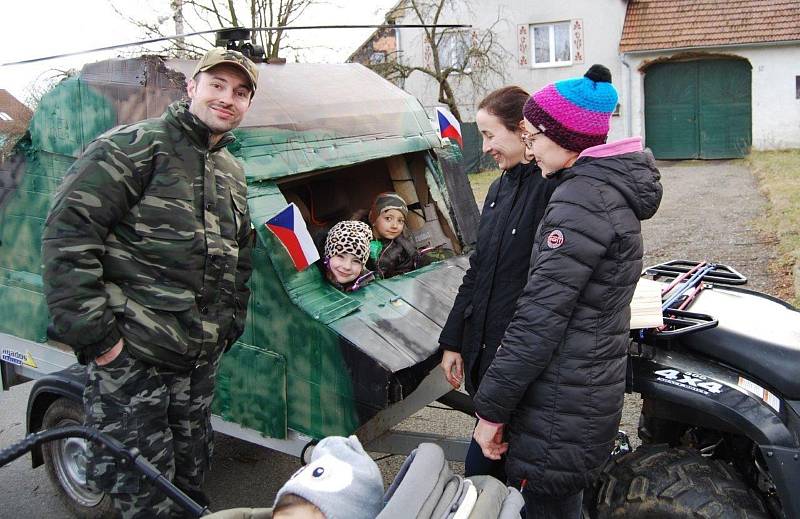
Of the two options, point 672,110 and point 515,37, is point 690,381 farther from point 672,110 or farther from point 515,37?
point 515,37

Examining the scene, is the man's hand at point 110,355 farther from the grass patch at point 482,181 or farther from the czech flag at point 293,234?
the grass patch at point 482,181

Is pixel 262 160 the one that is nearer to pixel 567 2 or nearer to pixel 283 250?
pixel 283 250

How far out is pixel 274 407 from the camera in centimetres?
333

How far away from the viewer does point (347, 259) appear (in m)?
3.49

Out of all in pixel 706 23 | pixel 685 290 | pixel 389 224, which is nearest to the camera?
pixel 685 290

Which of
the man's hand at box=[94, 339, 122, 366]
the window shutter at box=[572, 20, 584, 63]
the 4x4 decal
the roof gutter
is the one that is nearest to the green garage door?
the roof gutter

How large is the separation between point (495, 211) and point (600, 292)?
67cm

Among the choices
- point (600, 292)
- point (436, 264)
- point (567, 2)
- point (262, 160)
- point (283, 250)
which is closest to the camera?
point (600, 292)

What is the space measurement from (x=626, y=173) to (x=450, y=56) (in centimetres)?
2360

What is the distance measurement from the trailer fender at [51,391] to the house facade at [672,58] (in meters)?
17.8

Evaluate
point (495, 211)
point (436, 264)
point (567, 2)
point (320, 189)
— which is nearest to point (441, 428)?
point (436, 264)

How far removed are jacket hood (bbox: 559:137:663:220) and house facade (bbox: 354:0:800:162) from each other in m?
19.0

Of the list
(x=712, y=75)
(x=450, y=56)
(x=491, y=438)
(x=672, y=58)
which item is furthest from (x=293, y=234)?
(x=450, y=56)

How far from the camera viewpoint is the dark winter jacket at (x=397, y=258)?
13.4ft
